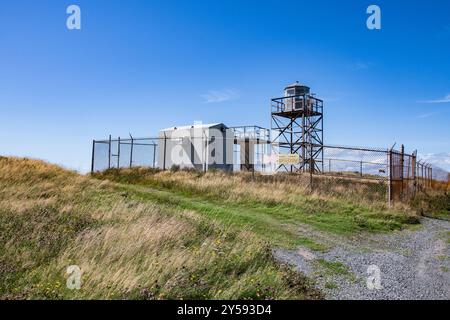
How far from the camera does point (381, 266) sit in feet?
22.9

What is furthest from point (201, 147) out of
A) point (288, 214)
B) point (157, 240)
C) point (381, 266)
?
point (381, 266)

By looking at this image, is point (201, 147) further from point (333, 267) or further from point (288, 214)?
point (333, 267)

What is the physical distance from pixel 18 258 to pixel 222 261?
130 inches

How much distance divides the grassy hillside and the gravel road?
478mm

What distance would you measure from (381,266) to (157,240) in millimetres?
4352

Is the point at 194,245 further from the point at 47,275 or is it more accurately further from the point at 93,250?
the point at 47,275

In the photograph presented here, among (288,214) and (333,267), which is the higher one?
(288,214)

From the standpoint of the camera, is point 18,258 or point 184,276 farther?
point 18,258

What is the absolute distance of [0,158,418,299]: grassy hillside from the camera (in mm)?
5051

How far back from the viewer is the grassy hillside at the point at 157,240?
505 centimetres

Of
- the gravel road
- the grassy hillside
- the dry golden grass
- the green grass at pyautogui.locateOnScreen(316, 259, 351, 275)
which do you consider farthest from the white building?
the green grass at pyautogui.locateOnScreen(316, 259, 351, 275)

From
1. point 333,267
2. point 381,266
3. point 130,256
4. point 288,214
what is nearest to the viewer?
point 130,256

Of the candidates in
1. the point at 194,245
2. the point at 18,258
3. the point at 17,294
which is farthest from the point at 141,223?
the point at 17,294

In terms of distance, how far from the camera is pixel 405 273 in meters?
6.60
